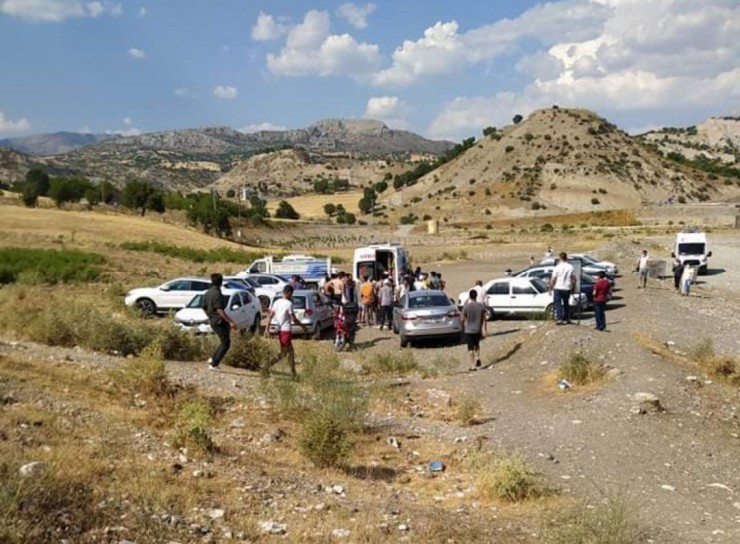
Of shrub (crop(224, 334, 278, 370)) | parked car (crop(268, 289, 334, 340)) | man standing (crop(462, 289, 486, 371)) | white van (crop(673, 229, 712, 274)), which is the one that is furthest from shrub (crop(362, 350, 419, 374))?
white van (crop(673, 229, 712, 274))

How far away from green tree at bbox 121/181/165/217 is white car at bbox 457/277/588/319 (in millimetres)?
77778

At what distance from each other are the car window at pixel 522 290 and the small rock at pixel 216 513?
61.2ft

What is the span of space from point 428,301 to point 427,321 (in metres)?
0.92

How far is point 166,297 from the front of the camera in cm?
2562

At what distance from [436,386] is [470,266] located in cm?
4439

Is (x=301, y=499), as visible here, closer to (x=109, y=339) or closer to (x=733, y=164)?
(x=109, y=339)

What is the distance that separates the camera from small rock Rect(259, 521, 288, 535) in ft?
20.9

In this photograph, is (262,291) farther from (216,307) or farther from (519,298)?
(216,307)

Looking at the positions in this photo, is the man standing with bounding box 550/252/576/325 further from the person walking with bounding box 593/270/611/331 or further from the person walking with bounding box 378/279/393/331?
the person walking with bounding box 378/279/393/331

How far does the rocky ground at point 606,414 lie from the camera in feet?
27.6

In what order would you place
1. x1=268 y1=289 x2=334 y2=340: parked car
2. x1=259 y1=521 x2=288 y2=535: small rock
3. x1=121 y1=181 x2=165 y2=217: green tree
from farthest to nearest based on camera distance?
x1=121 y1=181 x2=165 y2=217: green tree, x1=268 y1=289 x2=334 y2=340: parked car, x1=259 y1=521 x2=288 y2=535: small rock

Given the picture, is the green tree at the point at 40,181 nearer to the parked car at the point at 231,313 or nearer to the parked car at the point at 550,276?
the parked car at the point at 231,313

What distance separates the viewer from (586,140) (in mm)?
151375

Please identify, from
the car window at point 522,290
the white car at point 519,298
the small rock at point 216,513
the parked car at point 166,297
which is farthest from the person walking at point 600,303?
the small rock at point 216,513
